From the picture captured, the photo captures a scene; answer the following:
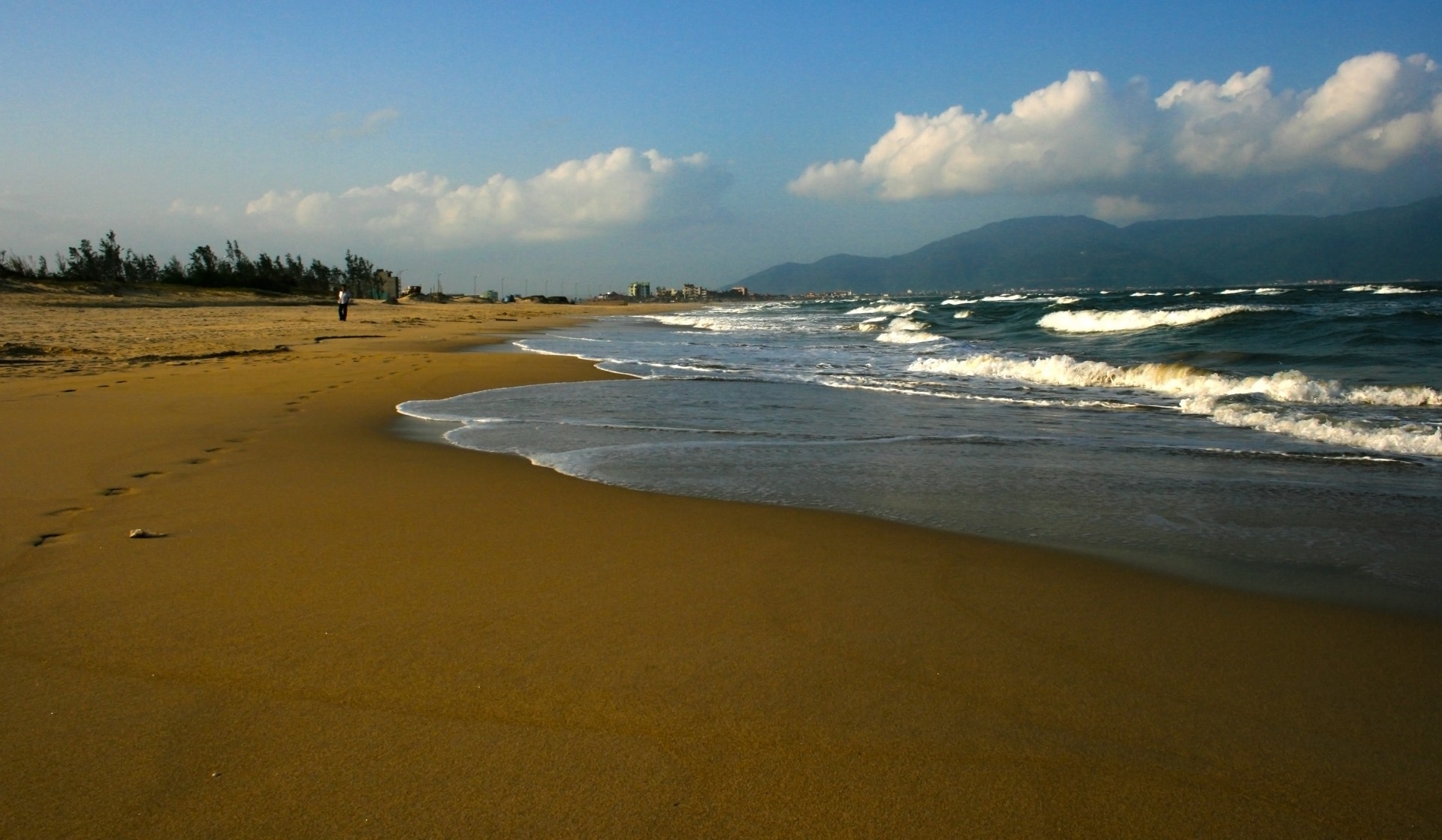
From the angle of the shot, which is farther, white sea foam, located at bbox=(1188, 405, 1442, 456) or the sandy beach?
white sea foam, located at bbox=(1188, 405, 1442, 456)

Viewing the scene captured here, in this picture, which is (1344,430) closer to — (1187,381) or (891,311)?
(1187,381)

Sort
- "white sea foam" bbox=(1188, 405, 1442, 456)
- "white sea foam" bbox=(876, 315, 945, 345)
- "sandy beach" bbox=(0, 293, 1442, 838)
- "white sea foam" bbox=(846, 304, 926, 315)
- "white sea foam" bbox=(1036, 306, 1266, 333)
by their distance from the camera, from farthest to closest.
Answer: "white sea foam" bbox=(846, 304, 926, 315), "white sea foam" bbox=(1036, 306, 1266, 333), "white sea foam" bbox=(876, 315, 945, 345), "white sea foam" bbox=(1188, 405, 1442, 456), "sandy beach" bbox=(0, 293, 1442, 838)

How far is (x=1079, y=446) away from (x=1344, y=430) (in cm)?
249

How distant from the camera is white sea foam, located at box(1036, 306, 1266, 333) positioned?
24.0 m

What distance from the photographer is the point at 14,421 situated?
717 centimetres

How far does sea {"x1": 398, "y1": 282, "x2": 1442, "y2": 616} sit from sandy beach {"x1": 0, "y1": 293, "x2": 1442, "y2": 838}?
0.62m

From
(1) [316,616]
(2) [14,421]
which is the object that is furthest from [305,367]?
(1) [316,616]

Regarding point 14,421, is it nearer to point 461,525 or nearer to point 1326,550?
point 461,525

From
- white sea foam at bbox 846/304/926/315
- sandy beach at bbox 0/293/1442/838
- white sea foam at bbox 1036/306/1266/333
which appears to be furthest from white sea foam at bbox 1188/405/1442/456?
white sea foam at bbox 846/304/926/315

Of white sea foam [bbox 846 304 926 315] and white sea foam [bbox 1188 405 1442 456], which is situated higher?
white sea foam [bbox 846 304 926 315]

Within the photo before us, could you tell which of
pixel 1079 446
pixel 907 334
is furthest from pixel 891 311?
pixel 1079 446

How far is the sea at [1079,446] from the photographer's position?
4277 mm

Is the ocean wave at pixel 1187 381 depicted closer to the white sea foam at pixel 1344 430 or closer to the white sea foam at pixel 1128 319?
the white sea foam at pixel 1344 430

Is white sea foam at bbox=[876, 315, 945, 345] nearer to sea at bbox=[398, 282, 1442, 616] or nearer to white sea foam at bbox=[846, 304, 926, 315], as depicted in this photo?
sea at bbox=[398, 282, 1442, 616]
